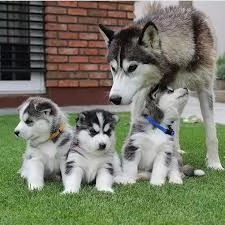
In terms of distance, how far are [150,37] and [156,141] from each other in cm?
94

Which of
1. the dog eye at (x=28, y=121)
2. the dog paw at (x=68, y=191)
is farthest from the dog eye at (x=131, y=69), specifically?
the dog paw at (x=68, y=191)

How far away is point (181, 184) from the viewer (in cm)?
432

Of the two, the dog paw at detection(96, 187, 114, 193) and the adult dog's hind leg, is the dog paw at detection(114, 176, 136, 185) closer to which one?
the dog paw at detection(96, 187, 114, 193)

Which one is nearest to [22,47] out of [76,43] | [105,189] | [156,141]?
[76,43]

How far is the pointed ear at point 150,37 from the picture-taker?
4512mm

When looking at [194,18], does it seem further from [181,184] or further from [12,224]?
[12,224]

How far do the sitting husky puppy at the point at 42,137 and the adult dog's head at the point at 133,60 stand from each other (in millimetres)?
522

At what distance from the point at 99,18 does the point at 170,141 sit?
6.60 meters

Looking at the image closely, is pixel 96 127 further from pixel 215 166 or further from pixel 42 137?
pixel 215 166

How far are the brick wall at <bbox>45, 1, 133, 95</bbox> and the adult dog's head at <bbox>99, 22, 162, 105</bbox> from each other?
5495 mm

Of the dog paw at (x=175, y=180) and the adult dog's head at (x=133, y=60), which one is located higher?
the adult dog's head at (x=133, y=60)

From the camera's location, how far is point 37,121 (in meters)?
4.23

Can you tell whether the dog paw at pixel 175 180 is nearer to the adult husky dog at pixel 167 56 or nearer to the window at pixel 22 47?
the adult husky dog at pixel 167 56

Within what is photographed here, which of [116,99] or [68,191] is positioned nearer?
[68,191]
